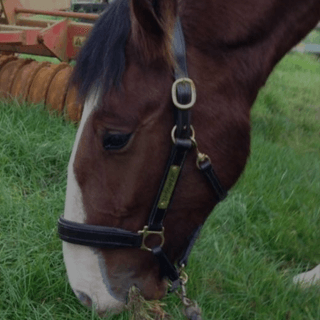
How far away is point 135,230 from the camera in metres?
1.57

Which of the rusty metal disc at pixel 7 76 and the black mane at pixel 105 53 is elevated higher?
the black mane at pixel 105 53

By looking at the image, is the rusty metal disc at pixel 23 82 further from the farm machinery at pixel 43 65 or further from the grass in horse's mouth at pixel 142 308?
the grass in horse's mouth at pixel 142 308

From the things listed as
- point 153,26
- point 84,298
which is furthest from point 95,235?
point 153,26

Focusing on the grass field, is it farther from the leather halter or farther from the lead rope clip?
the leather halter

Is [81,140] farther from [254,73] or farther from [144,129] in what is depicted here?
[254,73]

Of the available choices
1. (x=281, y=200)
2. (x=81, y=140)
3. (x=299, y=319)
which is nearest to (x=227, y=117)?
(x=81, y=140)

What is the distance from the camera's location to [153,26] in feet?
4.31

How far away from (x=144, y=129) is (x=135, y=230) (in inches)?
13.9

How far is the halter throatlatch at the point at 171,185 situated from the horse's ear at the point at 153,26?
0.14 ft

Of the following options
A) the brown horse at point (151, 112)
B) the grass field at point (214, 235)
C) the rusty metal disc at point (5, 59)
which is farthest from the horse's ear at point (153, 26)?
the rusty metal disc at point (5, 59)

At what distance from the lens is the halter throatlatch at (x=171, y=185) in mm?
1387

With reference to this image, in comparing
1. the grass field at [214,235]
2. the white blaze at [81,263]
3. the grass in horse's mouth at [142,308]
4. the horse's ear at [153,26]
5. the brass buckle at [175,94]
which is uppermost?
the horse's ear at [153,26]

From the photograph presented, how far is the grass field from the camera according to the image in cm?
198

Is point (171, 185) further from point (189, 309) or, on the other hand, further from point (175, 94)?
point (189, 309)
